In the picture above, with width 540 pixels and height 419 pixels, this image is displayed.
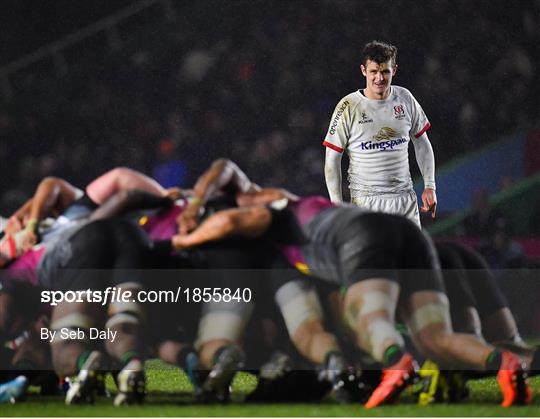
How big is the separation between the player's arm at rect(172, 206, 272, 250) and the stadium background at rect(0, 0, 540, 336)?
0.23 meters

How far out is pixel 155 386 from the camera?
183 inches

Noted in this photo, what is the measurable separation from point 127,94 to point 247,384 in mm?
1414

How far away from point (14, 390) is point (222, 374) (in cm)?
90

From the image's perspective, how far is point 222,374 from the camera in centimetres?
422

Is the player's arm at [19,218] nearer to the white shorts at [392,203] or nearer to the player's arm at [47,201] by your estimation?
the player's arm at [47,201]

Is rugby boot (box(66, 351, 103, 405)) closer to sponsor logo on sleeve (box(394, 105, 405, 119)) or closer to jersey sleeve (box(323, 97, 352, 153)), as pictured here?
jersey sleeve (box(323, 97, 352, 153))

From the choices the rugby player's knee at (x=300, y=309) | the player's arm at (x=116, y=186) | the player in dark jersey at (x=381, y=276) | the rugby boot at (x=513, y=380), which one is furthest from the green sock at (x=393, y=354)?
the player's arm at (x=116, y=186)

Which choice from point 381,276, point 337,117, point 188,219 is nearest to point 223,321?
point 188,219

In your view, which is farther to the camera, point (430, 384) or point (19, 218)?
point (19, 218)

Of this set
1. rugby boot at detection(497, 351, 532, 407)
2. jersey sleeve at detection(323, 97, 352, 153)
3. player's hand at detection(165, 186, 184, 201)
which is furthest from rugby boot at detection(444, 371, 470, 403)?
player's hand at detection(165, 186, 184, 201)

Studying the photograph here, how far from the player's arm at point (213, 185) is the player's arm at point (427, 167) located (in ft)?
2.45

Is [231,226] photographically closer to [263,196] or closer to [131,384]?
[263,196]

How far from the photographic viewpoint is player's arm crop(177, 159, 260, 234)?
4.32 m

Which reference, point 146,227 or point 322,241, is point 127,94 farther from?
point 322,241
